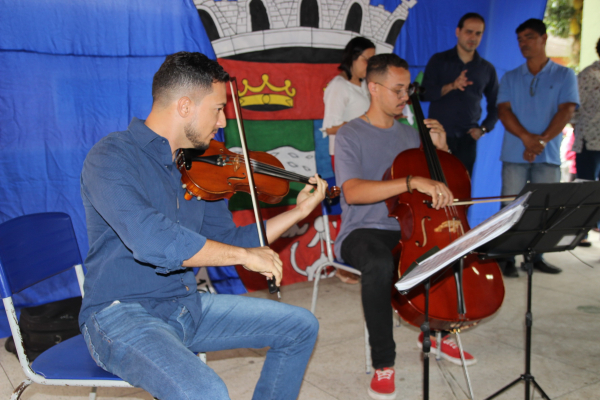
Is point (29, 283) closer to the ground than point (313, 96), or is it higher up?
closer to the ground

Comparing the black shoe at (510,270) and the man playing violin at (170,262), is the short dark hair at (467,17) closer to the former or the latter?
the black shoe at (510,270)

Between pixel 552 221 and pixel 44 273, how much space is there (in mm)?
1805

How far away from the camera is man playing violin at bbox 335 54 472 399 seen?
83.0 inches

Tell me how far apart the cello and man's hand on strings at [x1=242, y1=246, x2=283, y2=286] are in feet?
2.38

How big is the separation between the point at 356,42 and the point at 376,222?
1667mm

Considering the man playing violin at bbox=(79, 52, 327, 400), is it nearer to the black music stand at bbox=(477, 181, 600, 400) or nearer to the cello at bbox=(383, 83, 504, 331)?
the cello at bbox=(383, 83, 504, 331)

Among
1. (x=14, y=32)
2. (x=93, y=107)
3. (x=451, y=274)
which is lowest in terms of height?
(x=451, y=274)

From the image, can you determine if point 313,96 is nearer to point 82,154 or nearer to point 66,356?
point 82,154

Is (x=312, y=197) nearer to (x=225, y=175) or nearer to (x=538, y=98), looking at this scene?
(x=225, y=175)

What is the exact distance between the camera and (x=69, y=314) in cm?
248

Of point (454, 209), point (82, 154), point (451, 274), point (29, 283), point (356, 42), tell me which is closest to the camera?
point (29, 283)

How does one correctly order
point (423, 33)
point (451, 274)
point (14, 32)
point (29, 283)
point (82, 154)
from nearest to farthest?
1. point (29, 283)
2. point (451, 274)
3. point (14, 32)
4. point (82, 154)
5. point (423, 33)

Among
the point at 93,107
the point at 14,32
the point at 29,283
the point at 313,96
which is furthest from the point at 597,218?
the point at 14,32

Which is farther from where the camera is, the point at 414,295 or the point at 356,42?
the point at 356,42
